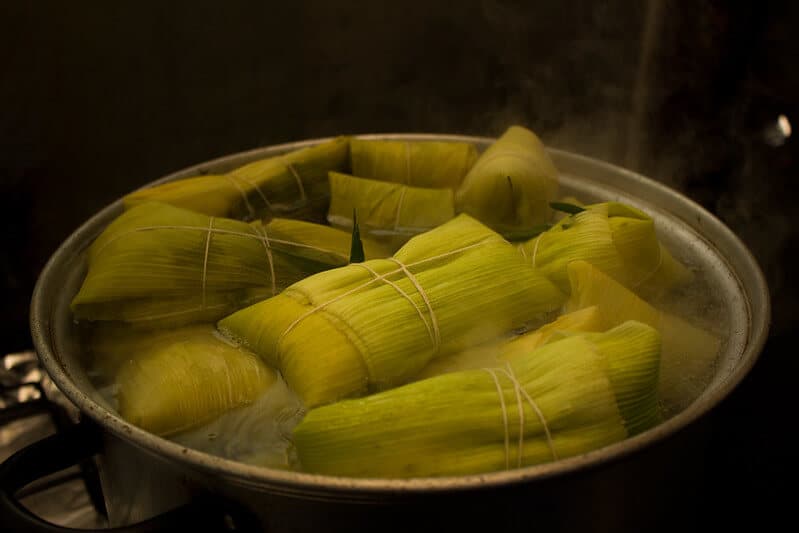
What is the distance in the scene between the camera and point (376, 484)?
709mm

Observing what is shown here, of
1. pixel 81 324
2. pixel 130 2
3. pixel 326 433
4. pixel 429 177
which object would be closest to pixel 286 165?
pixel 429 177

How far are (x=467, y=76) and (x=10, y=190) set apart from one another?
1.66 metres

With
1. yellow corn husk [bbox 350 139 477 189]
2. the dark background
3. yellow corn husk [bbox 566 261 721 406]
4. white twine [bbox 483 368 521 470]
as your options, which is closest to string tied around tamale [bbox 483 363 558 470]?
white twine [bbox 483 368 521 470]

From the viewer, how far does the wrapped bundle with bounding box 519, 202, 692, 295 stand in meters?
1.18

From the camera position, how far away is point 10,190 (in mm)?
2186

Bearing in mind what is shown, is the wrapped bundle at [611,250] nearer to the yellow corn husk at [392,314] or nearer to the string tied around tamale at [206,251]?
the yellow corn husk at [392,314]

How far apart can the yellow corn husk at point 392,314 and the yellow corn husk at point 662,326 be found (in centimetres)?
7

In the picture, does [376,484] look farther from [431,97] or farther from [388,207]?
[431,97]

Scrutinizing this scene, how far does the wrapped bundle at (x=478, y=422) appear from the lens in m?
0.84

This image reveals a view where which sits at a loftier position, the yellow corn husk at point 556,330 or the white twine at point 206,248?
the white twine at point 206,248

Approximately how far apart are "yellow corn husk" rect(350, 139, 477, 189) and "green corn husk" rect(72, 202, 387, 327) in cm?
29

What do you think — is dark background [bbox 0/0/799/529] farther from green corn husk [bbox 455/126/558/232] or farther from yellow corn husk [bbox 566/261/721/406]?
yellow corn husk [bbox 566/261/721/406]

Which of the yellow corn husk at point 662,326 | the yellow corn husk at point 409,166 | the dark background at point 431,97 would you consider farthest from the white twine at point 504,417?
the dark background at point 431,97

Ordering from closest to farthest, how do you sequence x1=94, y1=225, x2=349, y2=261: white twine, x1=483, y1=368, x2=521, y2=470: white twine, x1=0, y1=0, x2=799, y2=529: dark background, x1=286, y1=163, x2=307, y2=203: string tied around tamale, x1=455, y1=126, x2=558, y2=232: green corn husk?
x1=483, y1=368, x2=521, y2=470: white twine < x1=94, y1=225, x2=349, y2=261: white twine < x1=455, y1=126, x2=558, y2=232: green corn husk < x1=286, y1=163, x2=307, y2=203: string tied around tamale < x1=0, y1=0, x2=799, y2=529: dark background
